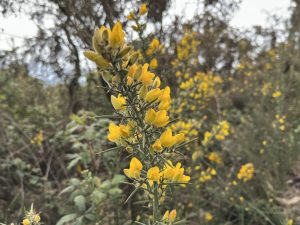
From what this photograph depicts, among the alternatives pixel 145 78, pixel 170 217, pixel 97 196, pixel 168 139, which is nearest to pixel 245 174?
pixel 97 196

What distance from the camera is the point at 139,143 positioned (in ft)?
3.98

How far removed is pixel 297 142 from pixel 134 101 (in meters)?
4.01

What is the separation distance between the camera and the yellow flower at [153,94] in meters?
1.18

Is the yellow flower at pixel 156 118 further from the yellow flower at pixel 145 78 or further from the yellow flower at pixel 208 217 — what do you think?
the yellow flower at pixel 208 217

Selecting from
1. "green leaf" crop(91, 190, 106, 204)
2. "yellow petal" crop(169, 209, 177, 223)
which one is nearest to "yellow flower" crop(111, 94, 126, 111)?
"yellow petal" crop(169, 209, 177, 223)

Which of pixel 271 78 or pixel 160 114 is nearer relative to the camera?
pixel 160 114

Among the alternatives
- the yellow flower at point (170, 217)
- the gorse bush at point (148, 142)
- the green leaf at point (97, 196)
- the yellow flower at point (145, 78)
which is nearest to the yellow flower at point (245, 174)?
the gorse bush at point (148, 142)

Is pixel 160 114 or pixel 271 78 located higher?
pixel 271 78

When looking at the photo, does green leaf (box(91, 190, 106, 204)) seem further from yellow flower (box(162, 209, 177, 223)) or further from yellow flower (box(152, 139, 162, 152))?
yellow flower (box(152, 139, 162, 152))

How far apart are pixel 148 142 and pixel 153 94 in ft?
0.55

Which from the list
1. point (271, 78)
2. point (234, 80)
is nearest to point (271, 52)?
point (234, 80)

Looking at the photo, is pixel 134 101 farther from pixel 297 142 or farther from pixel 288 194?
A: pixel 297 142

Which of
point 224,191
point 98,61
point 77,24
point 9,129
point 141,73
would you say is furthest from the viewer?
point 9,129

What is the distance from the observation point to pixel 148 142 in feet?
4.04
